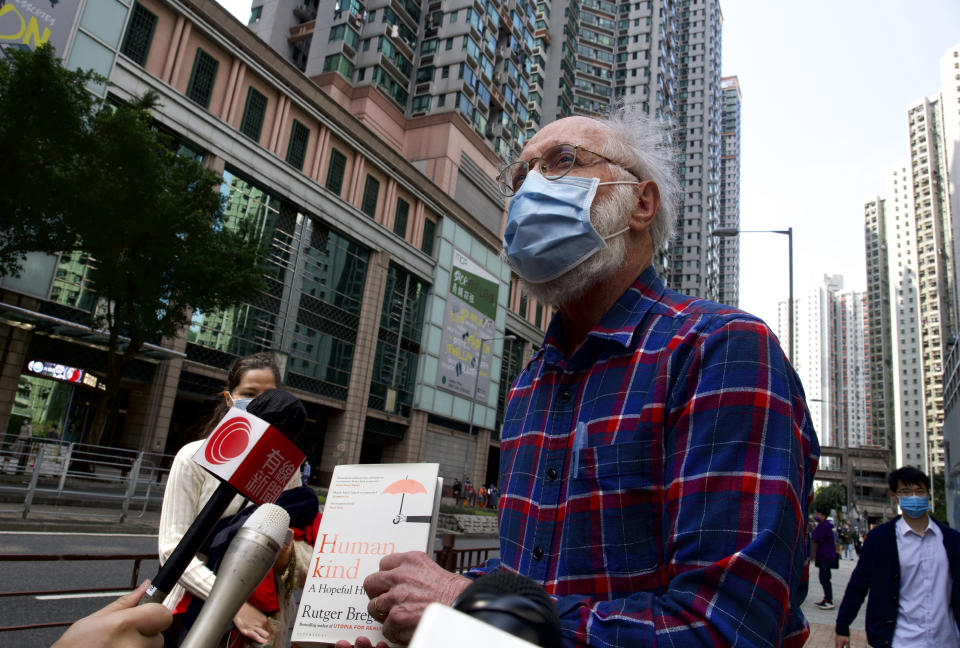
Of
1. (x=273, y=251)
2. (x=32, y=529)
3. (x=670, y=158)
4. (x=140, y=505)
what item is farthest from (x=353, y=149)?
(x=670, y=158)

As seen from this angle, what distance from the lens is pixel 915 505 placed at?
4.81 m

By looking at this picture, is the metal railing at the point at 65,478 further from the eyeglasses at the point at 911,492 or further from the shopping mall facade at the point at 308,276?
the eyeglasses at the point at 911,492

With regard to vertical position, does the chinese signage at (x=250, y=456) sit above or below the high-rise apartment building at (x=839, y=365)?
below

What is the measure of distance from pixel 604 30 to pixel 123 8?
68.0 meters

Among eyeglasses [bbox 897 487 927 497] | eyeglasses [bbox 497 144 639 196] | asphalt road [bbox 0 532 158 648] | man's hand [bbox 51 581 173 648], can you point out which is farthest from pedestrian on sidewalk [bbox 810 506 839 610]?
man's hand [bbox 51 581 173 648]

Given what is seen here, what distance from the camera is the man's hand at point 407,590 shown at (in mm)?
1323

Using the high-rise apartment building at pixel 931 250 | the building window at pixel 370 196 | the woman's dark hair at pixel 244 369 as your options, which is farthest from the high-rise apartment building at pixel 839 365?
the woman's dark hair at pixel 244 369

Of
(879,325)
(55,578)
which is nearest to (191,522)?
(55,578)

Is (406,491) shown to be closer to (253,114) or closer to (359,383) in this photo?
(253,114)

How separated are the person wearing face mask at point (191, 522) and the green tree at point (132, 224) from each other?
14.3 m

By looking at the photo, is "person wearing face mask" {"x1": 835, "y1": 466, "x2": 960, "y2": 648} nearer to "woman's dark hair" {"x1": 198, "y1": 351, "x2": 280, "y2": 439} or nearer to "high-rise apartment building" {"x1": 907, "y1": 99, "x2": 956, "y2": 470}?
"woman's dark hair" {"x1": 198, "y1": 351, "x2": 280, "y2": 439}

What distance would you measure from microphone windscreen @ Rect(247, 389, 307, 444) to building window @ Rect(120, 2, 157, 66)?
86.9 ft

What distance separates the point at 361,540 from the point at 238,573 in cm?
100

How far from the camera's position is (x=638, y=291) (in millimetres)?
1792
